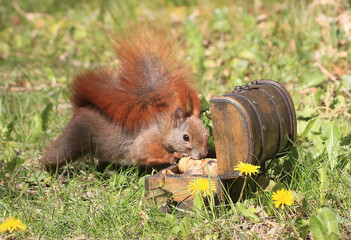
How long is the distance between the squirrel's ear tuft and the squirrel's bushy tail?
3cm

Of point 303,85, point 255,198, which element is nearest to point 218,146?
point 255,198

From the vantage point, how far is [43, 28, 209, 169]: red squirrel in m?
2.46

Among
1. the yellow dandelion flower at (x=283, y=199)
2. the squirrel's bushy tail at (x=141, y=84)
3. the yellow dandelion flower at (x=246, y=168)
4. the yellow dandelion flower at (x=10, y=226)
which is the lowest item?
the yellow dandelion flower at (x=10, y=226)

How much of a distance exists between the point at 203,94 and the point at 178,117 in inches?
41.4

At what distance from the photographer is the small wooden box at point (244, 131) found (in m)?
1.95

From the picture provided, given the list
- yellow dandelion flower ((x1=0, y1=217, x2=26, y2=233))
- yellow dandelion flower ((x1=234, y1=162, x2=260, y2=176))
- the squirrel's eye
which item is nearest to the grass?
yellow dandelion flower ((x1=0, y1=217, x2=26, y2=233))

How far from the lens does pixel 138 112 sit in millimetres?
2492

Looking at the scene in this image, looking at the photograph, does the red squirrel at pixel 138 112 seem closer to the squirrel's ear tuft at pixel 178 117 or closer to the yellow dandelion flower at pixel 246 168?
the squirrel's ear tuft at pixel 178 117

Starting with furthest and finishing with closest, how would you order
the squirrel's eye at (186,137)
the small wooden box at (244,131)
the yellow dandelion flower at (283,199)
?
the squirrel's eye at (186,137)
the small wooden box at (244,131)
the yellow dandelion flower at (283,199)

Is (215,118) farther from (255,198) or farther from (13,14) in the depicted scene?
(13,14)

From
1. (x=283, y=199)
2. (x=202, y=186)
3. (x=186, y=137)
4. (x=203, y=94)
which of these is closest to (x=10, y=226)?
(x=202, y=186)

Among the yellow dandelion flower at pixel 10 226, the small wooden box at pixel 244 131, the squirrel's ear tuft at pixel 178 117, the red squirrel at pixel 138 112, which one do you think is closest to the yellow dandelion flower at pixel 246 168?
the small wooden box at pixel 244 131

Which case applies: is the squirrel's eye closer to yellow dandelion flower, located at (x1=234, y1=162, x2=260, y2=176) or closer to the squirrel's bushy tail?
the squirrel's bushy tail

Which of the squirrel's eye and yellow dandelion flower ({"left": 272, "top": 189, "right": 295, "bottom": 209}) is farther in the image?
the squirrel's eye
